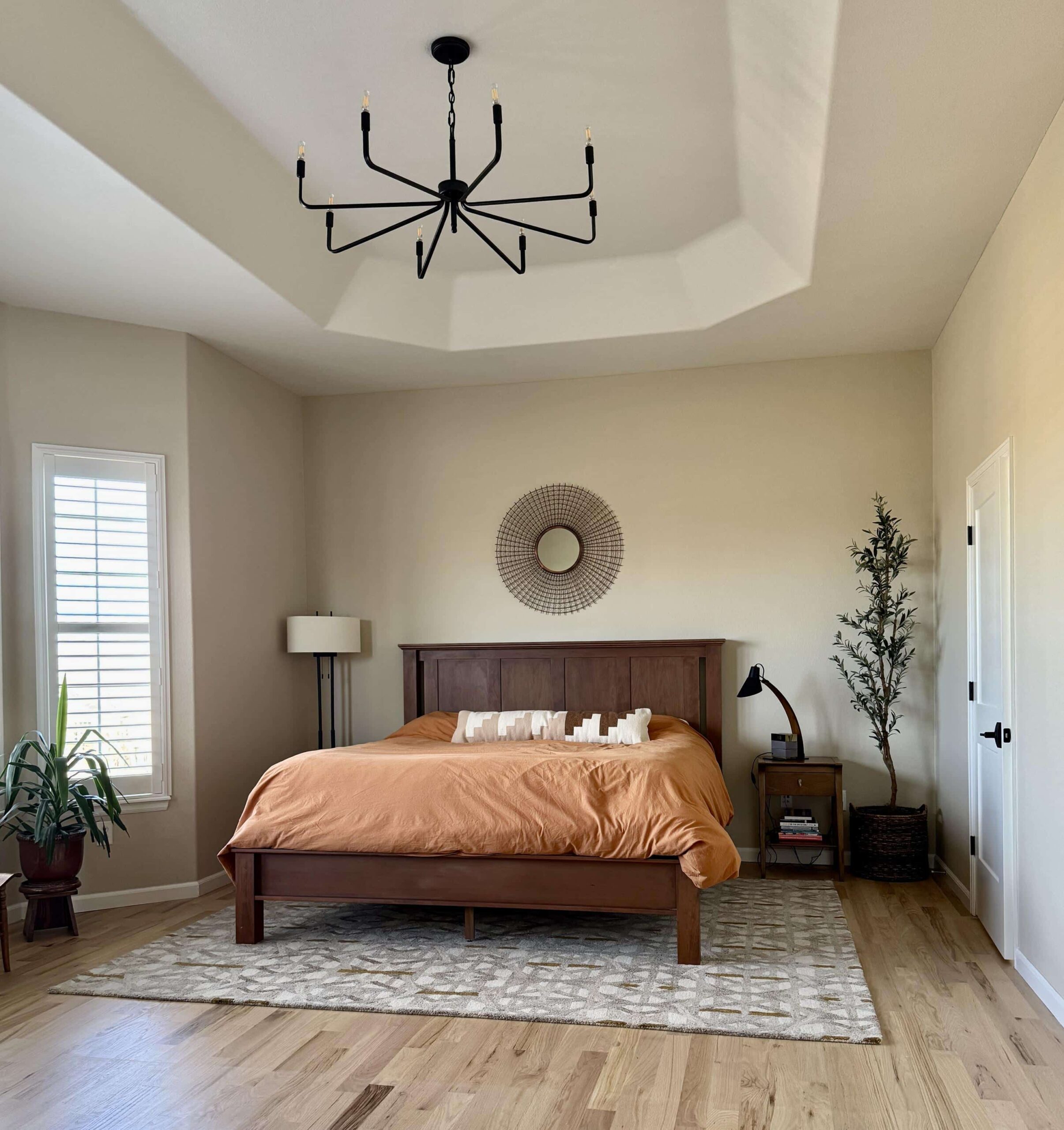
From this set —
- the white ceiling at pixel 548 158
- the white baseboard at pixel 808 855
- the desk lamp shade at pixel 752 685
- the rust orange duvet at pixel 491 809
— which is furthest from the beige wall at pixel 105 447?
the white baseboard at pixel 808 855

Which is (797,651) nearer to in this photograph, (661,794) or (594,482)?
(594,482)

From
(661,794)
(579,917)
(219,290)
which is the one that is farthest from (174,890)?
(219,290)

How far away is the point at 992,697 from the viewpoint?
4012 mm

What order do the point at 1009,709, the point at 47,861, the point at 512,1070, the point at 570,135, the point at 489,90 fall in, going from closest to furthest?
the point at 512,1070 → the point at 489,90 → the point at 1009,709 → the point at 570,135 → the point at 47,861

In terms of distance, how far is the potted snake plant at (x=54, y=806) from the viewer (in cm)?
416

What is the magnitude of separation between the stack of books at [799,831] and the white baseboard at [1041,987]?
5.37 ft

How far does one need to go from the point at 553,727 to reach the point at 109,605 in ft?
7.46

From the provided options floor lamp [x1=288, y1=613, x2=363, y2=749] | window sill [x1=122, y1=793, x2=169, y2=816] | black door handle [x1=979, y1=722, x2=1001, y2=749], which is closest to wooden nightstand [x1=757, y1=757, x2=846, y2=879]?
black door handle [x1=979, y1=722, x2=1001, y2=749]

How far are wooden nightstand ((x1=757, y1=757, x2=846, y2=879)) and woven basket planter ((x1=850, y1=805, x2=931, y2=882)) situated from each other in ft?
0.42

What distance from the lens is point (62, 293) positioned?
4.42 meters

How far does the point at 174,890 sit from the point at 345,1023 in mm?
2025

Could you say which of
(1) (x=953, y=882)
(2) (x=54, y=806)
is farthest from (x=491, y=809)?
(1) (x=953, y=882)

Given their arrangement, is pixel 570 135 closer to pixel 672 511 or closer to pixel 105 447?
pixel 672 511

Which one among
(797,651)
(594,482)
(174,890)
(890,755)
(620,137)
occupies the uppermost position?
(620,137)
